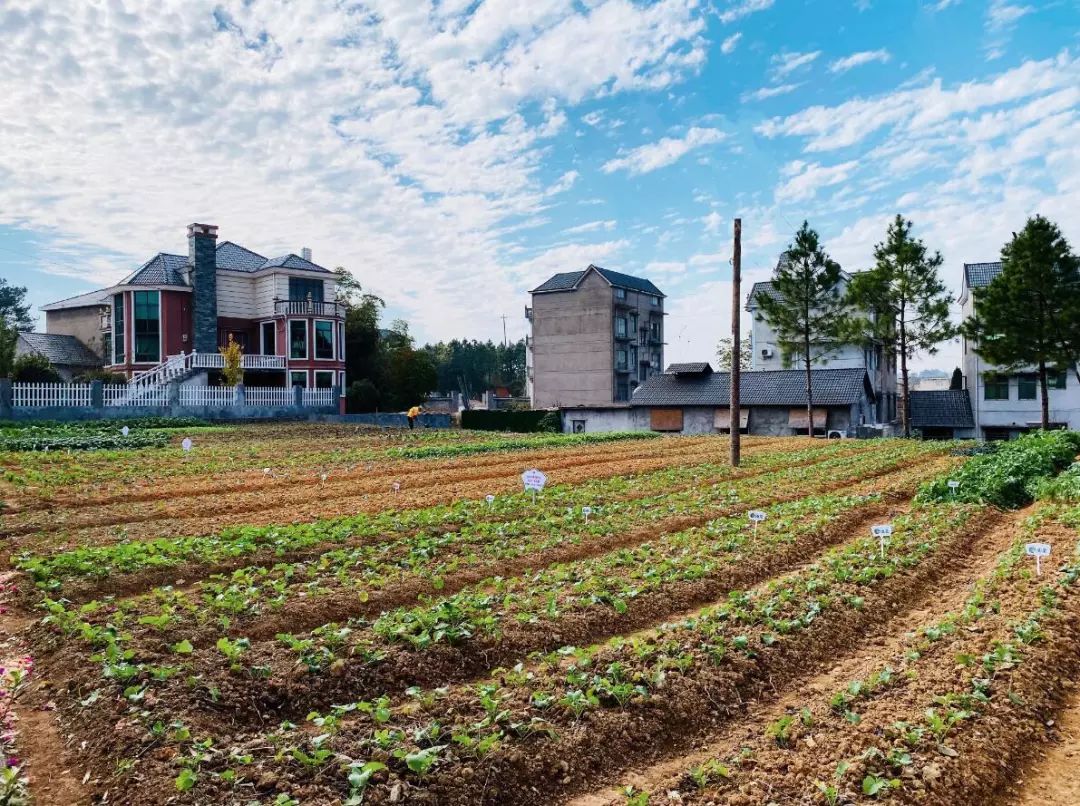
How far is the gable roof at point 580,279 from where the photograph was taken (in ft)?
218

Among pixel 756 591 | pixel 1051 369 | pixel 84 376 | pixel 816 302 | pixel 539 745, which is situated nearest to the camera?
pixel 539 745

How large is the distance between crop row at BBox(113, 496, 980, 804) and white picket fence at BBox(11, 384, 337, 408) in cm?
3156

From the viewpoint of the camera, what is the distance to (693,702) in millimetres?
5930

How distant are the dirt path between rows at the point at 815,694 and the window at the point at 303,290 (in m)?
43.3

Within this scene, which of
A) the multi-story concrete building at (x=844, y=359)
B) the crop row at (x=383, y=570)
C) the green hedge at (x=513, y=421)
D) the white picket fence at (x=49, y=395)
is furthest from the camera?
the multi-story concrete building at (x=844, y=359)

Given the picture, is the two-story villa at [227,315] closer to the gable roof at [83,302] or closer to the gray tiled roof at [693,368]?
the gable roof at [83,302]

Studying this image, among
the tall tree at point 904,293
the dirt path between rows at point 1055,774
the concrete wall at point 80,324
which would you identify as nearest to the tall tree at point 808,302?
the tall tree at point 904,293

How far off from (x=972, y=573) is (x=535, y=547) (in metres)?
5.84

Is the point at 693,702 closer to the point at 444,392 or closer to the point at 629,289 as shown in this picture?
the point at 629,289

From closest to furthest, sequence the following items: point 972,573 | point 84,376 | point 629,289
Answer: point 972,573 < point 84,376 < point 629,289

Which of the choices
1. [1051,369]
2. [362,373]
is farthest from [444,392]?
[1051,369]

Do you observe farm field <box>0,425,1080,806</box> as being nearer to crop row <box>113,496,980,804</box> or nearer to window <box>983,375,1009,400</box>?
crop row <box>113,496,980,804</box>

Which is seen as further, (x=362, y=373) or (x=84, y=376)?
(x=362, y=373)

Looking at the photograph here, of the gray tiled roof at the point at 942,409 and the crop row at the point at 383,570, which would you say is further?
the gray tiled roof at the point at 942,409
